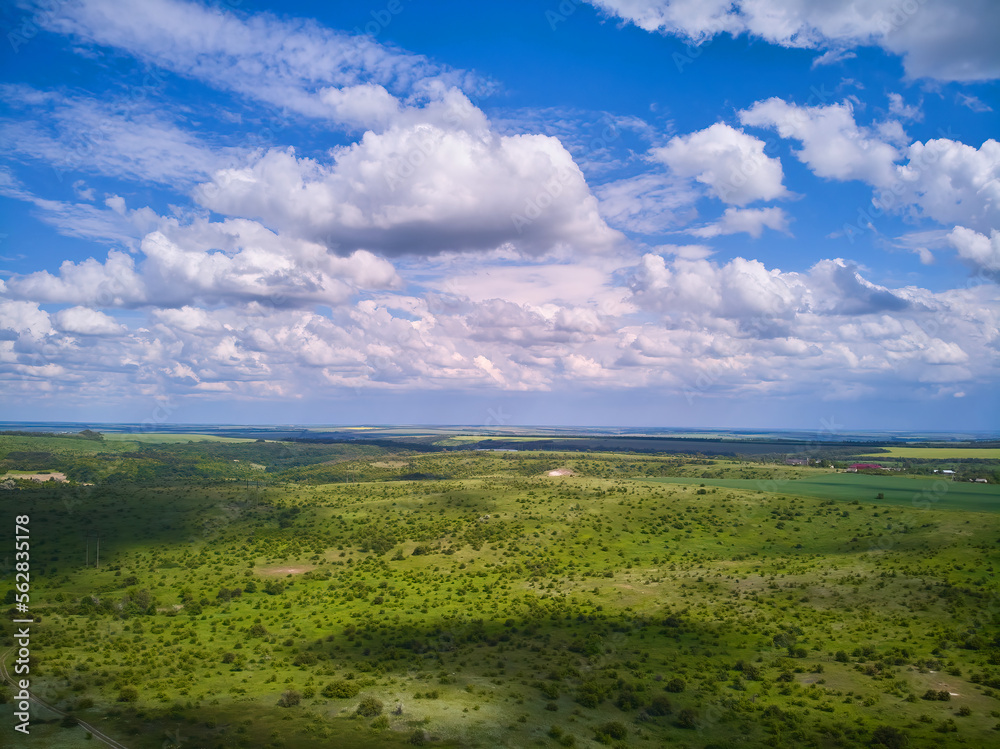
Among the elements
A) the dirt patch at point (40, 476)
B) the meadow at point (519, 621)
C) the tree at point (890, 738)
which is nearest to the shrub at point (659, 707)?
the meadow at point (519, 621)

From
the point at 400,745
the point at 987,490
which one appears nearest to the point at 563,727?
the point at 400,745

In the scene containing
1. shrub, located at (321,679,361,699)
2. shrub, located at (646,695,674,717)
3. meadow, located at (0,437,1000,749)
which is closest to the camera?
meadow, located at (0,437,1000,749)

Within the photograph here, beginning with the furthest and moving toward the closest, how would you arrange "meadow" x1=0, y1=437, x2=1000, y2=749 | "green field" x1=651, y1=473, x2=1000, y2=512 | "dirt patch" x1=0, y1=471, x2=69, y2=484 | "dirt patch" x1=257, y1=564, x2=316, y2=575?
"dirt patch" x1=0, y1=471, x2=69, y2=484
"green field" x1=651, y1=473, x2=1000, y2=512
"dirt patch" x1=257, y1=564, x2=316, y2=575
"meadow" x1=0, y1=437, x2=1000, y2=749

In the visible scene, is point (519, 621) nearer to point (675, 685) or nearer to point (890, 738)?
point (675, 685)

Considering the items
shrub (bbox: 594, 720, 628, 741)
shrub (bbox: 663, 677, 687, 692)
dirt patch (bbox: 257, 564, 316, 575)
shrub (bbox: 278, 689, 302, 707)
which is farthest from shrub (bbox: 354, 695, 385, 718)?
dirt patch (bbox: 257, 564, 316, 575)

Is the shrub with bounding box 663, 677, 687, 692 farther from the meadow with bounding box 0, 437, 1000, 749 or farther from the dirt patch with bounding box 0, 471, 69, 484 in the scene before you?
the dirt patch with bounding box 0, 471, 69, 484

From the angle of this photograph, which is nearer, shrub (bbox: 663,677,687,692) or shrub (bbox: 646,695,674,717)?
shrub (bbox: 646,695,674,717)

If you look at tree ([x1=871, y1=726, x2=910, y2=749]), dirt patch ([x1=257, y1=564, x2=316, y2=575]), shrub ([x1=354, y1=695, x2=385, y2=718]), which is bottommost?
dirt patch ([x1=257, y1=564, x2=316, y2=575])
